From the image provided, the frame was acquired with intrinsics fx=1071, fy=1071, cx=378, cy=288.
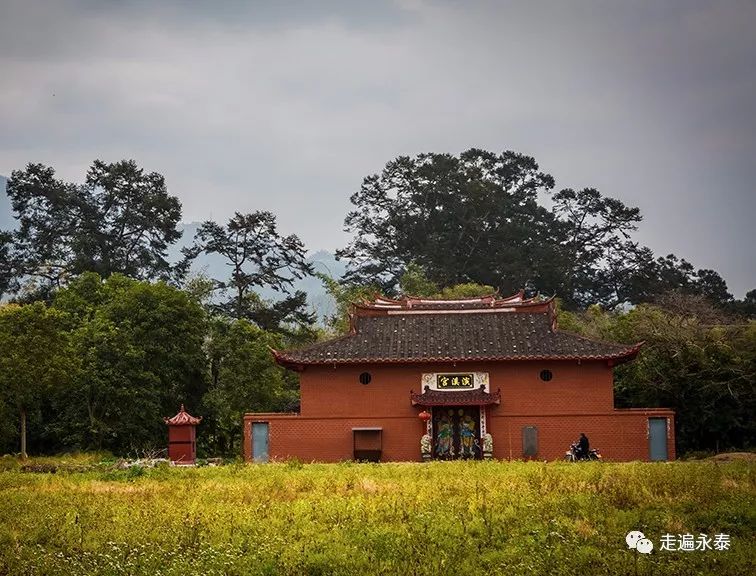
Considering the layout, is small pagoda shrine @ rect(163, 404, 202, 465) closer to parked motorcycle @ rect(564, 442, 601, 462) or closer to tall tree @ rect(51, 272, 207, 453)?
tall tree @ rect(51, 272, 207, 453)

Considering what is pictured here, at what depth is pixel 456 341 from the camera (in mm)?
33719

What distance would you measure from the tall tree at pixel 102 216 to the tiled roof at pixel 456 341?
95.1 feet

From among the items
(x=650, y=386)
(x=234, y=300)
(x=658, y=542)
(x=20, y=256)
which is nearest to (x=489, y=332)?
(x=650, y=386)

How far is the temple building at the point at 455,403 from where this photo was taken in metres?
32.5

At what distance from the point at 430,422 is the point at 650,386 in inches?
298

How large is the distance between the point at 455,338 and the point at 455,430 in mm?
2898

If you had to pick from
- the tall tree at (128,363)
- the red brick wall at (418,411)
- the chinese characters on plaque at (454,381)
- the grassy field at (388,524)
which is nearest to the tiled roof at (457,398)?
the chinese characters on plaque at (454,381)

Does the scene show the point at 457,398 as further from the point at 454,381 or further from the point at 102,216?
the point at 102,216

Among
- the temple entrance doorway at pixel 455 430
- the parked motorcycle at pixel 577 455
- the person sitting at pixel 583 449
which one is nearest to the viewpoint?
the parked motorcycle at pixel 577 455

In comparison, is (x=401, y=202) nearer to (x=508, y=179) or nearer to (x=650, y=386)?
(x=508, y=179)

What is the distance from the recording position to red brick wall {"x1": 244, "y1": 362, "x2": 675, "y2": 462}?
3259 cm

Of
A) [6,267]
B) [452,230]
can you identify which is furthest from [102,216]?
[452,230]

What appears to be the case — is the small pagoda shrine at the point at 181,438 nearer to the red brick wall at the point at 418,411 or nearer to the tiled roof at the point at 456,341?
the red brick wall at the point at 418,411

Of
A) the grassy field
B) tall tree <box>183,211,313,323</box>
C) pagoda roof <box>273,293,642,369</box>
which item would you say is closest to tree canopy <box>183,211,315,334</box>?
tall tree <box>183,211,313,323</box>
